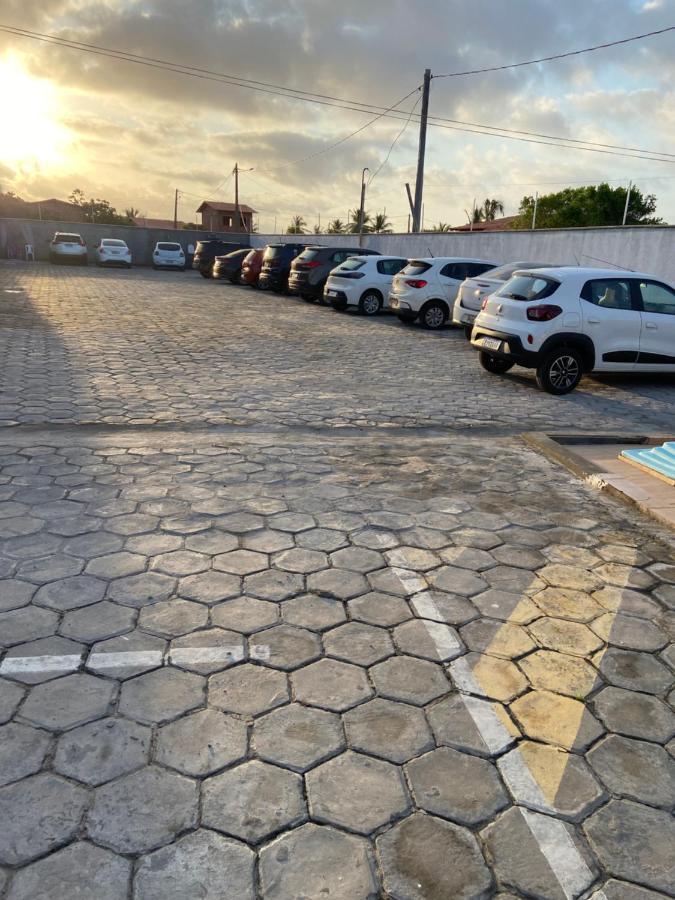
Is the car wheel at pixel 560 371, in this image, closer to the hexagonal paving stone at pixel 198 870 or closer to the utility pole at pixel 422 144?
the hexagonal paving stone at pixel 198 870

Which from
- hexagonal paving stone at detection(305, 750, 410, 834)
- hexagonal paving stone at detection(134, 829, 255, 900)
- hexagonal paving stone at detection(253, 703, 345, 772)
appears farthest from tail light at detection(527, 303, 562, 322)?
hexagonal paving stone at detection(134, 829, 255, 900)

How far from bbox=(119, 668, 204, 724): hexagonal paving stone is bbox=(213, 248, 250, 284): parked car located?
25.5 metres

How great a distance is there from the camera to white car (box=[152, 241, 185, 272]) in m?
36.4

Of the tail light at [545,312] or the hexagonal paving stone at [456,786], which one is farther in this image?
the tail light at [545,312]

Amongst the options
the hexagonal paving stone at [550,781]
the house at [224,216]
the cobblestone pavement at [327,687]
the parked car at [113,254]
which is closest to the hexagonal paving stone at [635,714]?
the cobblestone pavement at [327,687]

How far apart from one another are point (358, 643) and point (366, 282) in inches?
570

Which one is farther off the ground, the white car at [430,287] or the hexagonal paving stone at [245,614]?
the white car at [430,287]

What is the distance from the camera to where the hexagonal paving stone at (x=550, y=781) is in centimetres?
214

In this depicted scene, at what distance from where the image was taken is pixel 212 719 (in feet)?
8.04

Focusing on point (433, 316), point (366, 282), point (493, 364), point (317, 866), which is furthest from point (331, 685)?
point (366, 282)

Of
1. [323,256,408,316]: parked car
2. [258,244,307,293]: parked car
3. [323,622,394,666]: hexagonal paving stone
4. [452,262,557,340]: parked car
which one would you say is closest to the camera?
[323,622,394,666]: hexagonal paving stone

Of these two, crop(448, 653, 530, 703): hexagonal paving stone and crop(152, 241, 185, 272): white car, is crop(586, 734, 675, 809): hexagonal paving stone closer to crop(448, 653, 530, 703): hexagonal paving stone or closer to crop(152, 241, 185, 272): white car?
crop(448, 653, 530, 703): hexagonal paving stone

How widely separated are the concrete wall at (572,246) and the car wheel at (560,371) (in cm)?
685

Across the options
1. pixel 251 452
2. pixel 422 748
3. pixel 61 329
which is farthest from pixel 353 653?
pixel 61 329
